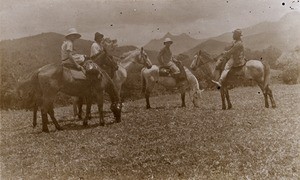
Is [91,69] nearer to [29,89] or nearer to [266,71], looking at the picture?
[29,89]

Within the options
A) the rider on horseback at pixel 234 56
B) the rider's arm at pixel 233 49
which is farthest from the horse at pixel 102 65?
the rider's arm at pixel 233 49

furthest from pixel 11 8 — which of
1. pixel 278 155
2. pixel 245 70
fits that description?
pixel 278 155

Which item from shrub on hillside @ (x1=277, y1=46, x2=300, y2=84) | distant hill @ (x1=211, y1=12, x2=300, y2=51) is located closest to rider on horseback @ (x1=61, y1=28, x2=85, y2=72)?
distant hill @ (x1=211, y1=12, x2=300, y2=51)

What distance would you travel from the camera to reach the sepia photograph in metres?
6.87

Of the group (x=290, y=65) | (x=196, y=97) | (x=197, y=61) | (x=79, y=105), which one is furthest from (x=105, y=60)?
(x=290, y=65)

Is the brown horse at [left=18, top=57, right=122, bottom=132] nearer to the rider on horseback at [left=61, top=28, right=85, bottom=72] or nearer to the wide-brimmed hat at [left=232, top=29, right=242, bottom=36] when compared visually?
the rider on horseback at [left=61, top=28, right=85, bottom=72]

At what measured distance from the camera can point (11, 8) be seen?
23.8 feet

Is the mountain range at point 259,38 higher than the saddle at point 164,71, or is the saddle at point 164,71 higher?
the mountain range at point 259,38

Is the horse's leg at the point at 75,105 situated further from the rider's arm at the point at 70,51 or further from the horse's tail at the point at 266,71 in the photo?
the horse's tail at the point at 266,71

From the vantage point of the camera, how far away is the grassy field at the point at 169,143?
22.0 ft

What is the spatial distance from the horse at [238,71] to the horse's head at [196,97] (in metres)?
0.35

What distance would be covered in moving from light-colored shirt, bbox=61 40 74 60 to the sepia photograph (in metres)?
0.02

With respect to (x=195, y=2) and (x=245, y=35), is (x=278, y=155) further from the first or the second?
(x=195, y=2)

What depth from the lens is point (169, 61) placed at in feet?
26.2
